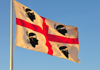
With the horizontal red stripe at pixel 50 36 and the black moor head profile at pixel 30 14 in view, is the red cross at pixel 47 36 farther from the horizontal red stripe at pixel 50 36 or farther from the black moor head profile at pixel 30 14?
the black moor head profile at pixel 30 14

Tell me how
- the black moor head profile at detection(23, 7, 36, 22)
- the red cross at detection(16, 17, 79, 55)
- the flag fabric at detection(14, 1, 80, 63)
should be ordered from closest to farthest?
the flag fabric at detection(14, 1, 80, 63)
the red cross at detection(16, 17, 79, 55)
the black moor head profile at detection(23, 7, 36, 22)

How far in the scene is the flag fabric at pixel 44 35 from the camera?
15.7 m

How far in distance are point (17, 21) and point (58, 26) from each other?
541 centimetres

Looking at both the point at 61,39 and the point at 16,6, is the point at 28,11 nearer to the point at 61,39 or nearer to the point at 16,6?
the point at 16,6

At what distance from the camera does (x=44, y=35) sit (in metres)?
18.3

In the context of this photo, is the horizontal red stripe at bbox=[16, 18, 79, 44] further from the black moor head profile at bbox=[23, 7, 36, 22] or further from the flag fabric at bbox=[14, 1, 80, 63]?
the black moor head profile at bbox=[23, 7, 36, 22]

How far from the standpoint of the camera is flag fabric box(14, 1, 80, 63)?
15680 millimetres

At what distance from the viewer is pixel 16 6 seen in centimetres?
1600

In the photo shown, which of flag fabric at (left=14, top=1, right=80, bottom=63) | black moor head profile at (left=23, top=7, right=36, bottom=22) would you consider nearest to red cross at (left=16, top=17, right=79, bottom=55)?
flag fabric at (left=14, top=1, right=80, bottom=63)

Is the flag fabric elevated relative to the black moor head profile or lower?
lower

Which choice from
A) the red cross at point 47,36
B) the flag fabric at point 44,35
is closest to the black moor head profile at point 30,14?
the flag fabric at point 44,35

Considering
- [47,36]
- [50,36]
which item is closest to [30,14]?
[47,36]

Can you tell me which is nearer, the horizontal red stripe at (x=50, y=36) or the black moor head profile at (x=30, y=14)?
the horizontal red stripe at (x=50, y=36)

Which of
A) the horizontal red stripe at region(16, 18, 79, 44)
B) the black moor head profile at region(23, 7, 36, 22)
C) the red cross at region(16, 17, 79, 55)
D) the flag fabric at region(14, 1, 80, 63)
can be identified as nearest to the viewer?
the flag fabric at region(14, 1, 80, 63)
